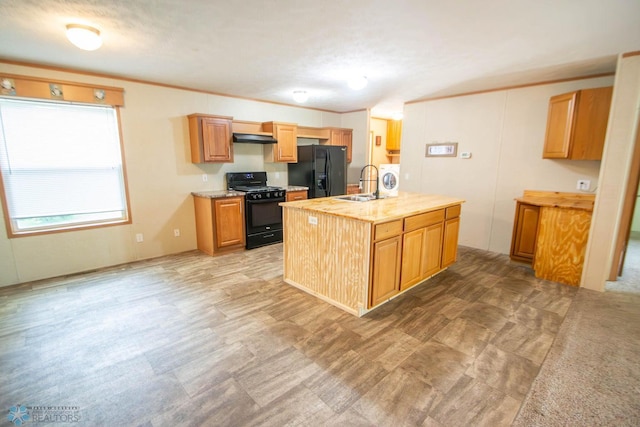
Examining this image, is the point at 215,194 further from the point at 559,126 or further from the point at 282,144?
the point at 559,126

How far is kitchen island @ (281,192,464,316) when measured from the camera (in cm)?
261

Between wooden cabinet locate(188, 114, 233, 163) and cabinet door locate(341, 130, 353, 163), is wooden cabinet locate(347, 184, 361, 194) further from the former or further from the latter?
wooden cabinet locate(188, 114, 233, 163)

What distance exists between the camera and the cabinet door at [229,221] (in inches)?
170

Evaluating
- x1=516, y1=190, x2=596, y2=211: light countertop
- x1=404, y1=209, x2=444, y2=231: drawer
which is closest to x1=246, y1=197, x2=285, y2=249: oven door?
x1=404, y1=209, x2=444, y2=231: drawer

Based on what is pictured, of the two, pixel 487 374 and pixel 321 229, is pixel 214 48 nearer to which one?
pixel 321 229

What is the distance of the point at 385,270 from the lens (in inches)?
107

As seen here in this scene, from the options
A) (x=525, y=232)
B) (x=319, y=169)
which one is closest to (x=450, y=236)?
(x=525, y=232)

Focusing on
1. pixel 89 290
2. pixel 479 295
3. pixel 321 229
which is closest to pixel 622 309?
pixel 479 295

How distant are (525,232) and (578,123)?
1.44m

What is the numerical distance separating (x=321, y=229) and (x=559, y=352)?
214 cm

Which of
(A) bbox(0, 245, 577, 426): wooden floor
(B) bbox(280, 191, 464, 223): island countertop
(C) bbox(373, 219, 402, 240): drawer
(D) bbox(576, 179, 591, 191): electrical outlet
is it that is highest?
(D) bbox(576, 179, 591, 191): electrical outlet

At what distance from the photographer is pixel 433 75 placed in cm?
364

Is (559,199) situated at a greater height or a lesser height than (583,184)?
lesser

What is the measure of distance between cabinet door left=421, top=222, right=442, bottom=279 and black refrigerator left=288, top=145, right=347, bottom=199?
266 centimetres
